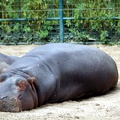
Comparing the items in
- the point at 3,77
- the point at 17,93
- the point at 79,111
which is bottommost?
the point at 79,111

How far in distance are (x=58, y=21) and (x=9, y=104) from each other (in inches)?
272

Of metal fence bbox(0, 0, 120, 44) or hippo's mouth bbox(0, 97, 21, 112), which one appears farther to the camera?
metal fence bbox(0, 0, 120, 44)

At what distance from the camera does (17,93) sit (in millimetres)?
4816

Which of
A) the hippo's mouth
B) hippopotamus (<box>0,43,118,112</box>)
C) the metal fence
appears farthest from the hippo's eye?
the metal fence

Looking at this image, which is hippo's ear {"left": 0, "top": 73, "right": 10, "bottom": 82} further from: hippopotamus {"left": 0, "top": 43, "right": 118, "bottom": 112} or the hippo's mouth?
the hippo's mouth

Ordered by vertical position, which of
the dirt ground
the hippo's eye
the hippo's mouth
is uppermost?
the hippo's eye

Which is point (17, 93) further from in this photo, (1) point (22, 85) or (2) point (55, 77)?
(2) point (55, 77)

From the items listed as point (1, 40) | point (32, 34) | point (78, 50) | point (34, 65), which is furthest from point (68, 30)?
point (34, 65)

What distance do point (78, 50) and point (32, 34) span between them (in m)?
5.89

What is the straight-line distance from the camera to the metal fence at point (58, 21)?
11.2m

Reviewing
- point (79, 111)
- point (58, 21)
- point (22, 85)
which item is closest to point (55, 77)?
point (22, 85)

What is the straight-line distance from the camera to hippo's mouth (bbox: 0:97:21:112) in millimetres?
4734

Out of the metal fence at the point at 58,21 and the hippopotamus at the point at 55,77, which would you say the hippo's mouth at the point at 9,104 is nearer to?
the hippopotamus at the point at 55,77

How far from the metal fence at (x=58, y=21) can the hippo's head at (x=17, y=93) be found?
632 cm
